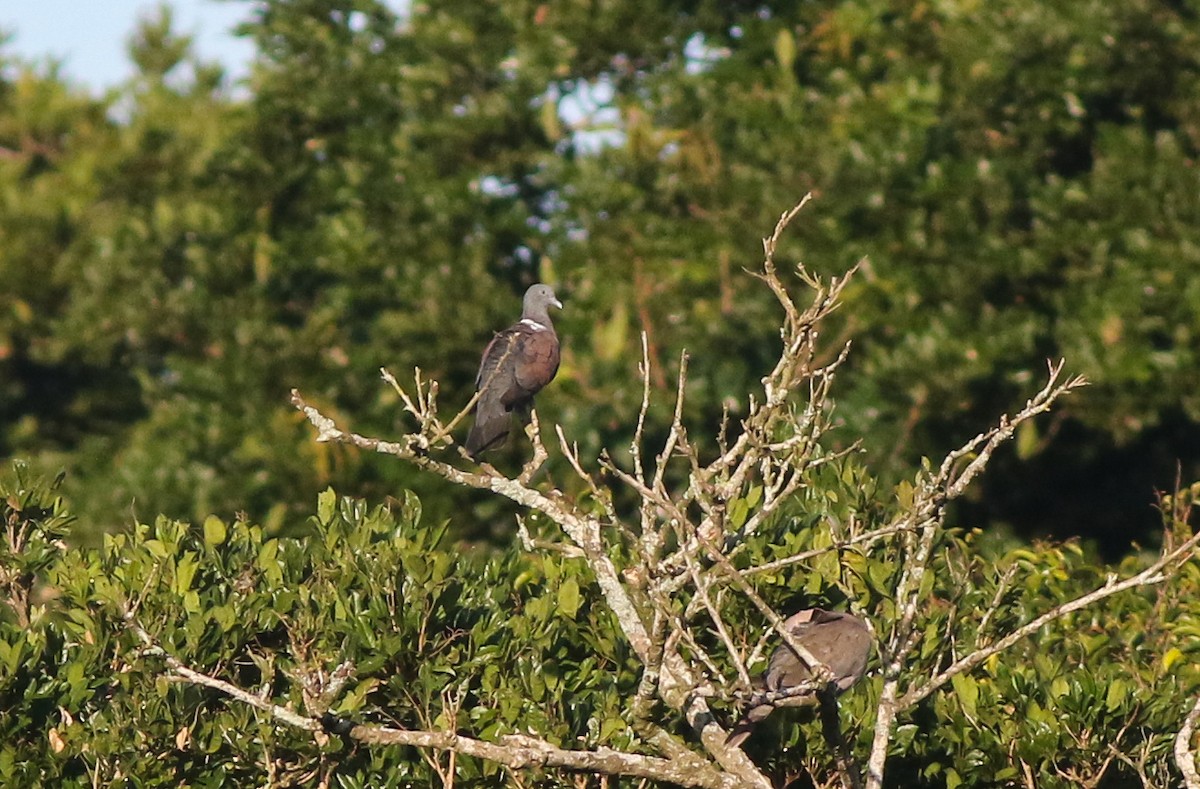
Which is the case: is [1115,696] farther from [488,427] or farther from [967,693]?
[488,427]

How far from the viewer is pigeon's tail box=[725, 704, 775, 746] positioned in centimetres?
586

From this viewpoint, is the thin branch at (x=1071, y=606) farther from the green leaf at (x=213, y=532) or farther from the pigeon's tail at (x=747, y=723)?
the green leaf at (x=213, y=532)

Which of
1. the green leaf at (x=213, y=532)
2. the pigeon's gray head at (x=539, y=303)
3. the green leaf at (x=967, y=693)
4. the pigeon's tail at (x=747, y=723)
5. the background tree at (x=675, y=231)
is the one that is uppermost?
the pigeon's tail at (x=747, y=723)

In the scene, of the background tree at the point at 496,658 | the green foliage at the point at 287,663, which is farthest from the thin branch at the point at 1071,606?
the green foliage at the point at 287,663

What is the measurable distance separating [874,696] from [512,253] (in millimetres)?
9366

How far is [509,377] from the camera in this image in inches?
348

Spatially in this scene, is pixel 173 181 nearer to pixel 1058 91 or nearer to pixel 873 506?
pixel 1058 91

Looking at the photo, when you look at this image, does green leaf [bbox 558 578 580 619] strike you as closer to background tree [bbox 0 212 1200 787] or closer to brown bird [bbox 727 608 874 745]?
background tree [bbox 0 212 1200 787]

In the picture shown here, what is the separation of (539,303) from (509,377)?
2009 millimetres

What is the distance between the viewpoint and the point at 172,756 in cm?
632

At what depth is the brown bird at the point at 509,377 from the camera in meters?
8.66

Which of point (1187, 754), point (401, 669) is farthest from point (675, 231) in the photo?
point (1187, 754)

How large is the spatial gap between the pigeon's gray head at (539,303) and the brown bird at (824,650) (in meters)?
4.24

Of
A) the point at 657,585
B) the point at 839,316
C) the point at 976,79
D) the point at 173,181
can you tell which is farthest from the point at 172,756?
the point at 173,181
